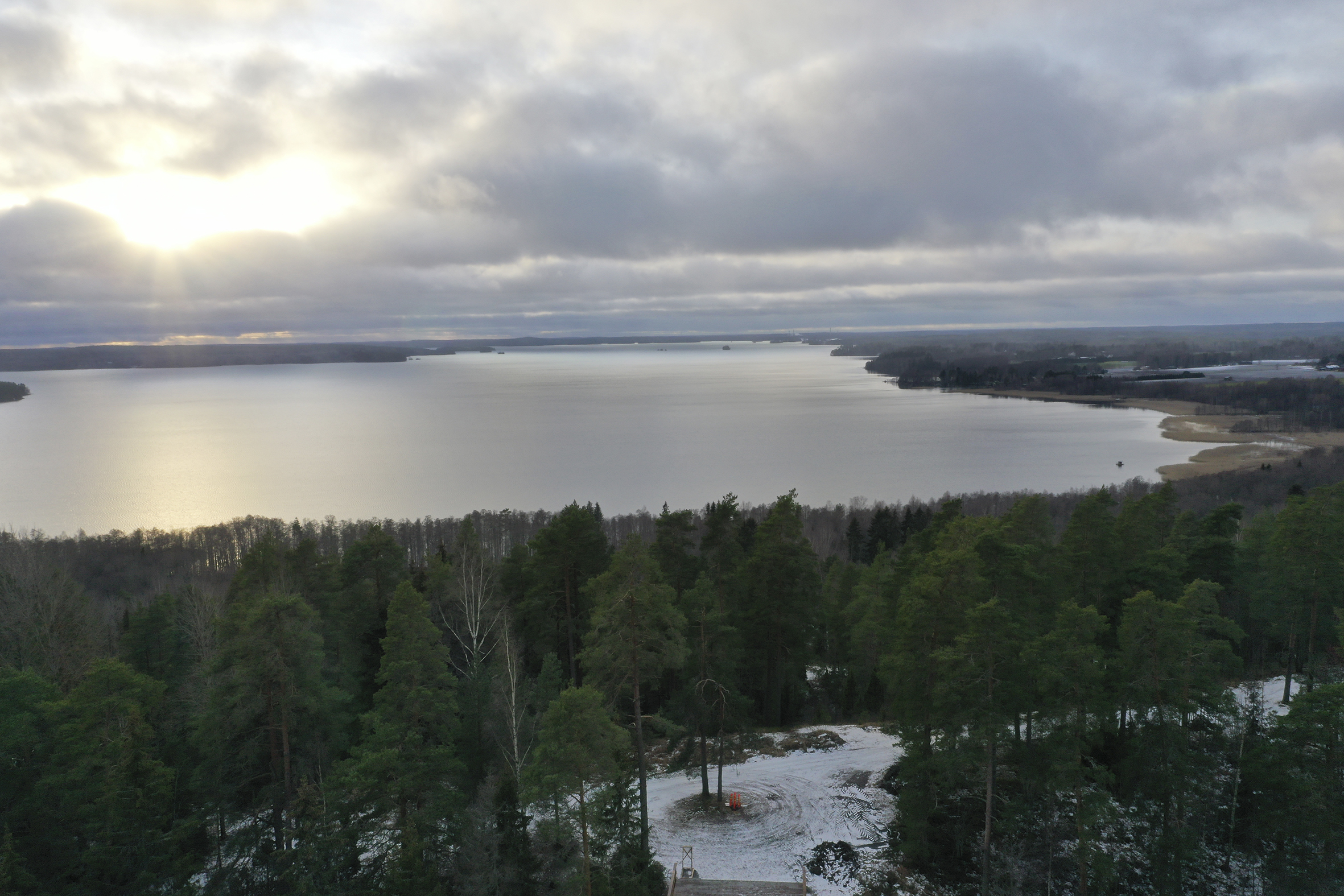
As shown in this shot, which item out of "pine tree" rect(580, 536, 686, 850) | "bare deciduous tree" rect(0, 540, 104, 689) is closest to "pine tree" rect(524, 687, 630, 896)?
"pine tree" rect(580, 536, 686, 850)

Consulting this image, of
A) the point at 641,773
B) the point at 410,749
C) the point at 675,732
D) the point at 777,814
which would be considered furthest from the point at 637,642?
the point at 777,814

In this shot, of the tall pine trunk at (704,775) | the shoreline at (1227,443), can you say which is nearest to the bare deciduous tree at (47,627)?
the tall pine trunk at (704,775)

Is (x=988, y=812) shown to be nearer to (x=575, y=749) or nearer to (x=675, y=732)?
(x=675, y=732)

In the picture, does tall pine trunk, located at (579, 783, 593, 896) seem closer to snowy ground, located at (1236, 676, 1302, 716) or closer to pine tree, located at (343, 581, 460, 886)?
pine tree, located at (343, 581, 460, 886)

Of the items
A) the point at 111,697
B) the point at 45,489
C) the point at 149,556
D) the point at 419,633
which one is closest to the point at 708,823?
the point at 419,633

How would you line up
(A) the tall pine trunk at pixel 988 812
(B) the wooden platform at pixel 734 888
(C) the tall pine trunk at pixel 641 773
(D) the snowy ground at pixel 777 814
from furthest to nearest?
(D) the snowy ground at pixel 777 814 → (C) the tall pine trunk at pixel 641 773 → (B) the wooden platform at pixel 734 888 → (A) the tall pine trunk at pixel 988 812

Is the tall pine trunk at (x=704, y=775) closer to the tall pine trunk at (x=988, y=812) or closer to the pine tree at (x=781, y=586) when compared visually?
the pine tree at (x=781, y=586)
